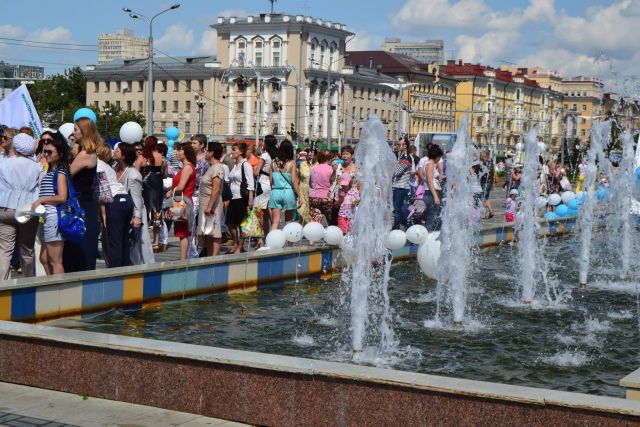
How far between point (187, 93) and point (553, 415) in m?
103

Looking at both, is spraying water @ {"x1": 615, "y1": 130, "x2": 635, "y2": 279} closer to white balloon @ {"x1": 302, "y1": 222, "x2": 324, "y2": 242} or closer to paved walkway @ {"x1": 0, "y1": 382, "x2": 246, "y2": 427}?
white balloon @ {"x1": 302, "y1": 222, "x2": 324, "y2": 242}

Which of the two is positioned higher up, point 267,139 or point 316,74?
point 316,74

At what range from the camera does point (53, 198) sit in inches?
351

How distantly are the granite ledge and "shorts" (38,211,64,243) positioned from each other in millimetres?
2442

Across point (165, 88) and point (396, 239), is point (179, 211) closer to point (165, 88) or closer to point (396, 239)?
point (396, 239)

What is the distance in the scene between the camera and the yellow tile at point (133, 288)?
8.91 m

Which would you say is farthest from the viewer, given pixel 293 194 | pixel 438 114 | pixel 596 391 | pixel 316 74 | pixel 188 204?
pixel 438 114

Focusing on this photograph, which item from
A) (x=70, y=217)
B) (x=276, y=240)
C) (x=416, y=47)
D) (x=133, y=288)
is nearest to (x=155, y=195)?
(x=276, y=240)

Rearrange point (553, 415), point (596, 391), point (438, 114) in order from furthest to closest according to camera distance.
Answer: point (438, 114) < point (596, 391) < point (553, 415)

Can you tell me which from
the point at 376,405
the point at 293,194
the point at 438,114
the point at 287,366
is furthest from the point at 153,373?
the point at 438,114

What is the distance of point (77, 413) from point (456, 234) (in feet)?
16.6

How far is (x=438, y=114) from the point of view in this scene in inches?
4710

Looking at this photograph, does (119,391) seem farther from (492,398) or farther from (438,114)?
(438,114)

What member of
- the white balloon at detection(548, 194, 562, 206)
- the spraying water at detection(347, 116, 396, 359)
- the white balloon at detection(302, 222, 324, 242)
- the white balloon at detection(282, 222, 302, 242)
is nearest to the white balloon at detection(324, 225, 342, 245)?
the white balloon at detection(302, 222, 324, 242)
